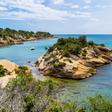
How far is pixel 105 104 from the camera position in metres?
32.4

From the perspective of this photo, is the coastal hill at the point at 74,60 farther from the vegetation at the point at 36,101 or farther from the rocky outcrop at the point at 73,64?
the vegetation at the point at 36,101

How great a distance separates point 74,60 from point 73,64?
5109mm

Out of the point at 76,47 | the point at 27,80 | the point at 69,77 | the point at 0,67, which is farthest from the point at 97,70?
the point at 27,80

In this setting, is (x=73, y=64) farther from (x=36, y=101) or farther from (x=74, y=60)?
(x=36, y=101)

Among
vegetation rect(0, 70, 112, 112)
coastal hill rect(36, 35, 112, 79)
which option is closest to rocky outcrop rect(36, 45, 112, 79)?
coastal hill rect(36, 35, 112, 79)

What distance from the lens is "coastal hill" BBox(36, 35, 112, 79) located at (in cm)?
7206

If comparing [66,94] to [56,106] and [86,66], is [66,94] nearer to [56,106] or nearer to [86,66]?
[56,106]

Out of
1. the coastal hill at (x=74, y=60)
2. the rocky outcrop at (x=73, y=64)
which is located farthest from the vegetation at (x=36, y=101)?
the coastal hill at (x=74, y=60)

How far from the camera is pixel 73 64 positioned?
2933 inches

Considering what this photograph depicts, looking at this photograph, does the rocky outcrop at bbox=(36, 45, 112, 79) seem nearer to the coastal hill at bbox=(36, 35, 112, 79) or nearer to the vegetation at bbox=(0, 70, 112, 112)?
the coastal hill at bbox=(36, 35, 112, 79)

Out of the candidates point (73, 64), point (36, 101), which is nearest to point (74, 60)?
point (73, 64)

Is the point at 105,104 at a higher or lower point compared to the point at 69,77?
higher

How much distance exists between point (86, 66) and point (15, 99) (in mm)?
46243

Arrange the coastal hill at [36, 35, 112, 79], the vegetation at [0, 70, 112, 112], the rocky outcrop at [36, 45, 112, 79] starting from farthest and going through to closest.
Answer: the coastal hill at [36, 35, 112, 79], the rocky outcrop at [36, 45, 112, 79], the vegetation at [0, 70, 112, 112]
